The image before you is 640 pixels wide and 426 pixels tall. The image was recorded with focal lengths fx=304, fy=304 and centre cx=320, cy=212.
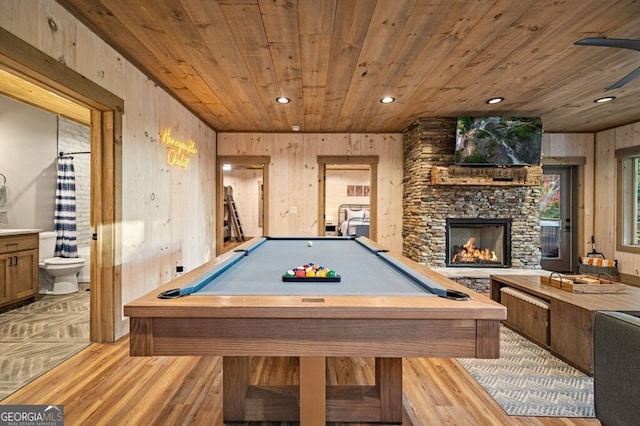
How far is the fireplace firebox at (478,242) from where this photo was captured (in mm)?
4773

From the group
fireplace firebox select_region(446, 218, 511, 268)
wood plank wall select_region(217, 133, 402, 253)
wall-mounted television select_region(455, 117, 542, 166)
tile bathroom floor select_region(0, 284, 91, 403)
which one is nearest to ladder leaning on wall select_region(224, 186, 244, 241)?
wood plank wall select_region(217, 133, 402, 253)

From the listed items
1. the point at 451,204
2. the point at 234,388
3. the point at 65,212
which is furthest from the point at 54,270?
the point at 451,204

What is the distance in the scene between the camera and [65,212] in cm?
440

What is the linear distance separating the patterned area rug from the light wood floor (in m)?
0.07

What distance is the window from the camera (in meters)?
5.02

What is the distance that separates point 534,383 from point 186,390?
93.0 inches

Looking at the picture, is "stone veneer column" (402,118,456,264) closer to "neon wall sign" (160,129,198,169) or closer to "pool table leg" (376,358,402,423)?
Result: "pool table leg" (376,358,402,423)

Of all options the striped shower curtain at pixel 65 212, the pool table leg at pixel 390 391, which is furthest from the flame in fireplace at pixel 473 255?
the striped shower curtain at pixel 65 212

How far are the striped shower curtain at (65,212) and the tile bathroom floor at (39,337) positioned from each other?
2.42ft

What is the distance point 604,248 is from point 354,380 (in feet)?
18.8

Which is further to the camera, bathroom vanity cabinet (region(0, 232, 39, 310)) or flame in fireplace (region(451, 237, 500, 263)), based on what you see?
flame in fireplace (region(451, 237, 500, 263))

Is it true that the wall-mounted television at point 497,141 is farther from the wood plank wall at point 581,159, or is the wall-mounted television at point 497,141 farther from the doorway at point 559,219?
the doorway at point 559,219

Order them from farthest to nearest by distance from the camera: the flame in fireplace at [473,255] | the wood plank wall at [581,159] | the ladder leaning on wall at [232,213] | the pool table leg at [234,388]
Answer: the ladder leaning on wall at [232,213], the wood plank wall at [581,159], the flame in fireplace at [473,255], the pool table leg at [234,388]

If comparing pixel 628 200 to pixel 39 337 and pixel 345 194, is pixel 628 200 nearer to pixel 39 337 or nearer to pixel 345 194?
pixel 345 194
